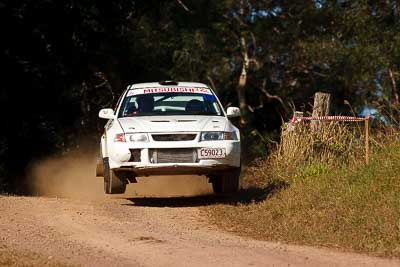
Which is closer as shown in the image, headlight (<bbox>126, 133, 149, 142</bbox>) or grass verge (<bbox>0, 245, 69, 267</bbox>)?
grass verge (<bbox>0, 245, 69, 267</bbox>)

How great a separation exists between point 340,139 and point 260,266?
6813 mm

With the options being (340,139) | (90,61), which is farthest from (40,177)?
(340,139)

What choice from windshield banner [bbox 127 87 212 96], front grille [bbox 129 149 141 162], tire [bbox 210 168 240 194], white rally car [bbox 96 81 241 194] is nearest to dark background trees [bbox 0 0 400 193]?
windshield banner [bbox 127 87 212 96]

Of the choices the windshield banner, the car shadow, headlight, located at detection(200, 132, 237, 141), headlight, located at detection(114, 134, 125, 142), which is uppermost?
the windshield banner

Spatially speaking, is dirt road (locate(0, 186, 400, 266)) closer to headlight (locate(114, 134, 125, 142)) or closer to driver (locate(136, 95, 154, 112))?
headlight (locate(114, 134, 125, 142))

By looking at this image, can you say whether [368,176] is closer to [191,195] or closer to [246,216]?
[246,216]

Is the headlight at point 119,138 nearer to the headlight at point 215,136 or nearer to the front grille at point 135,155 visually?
the front grille at point 135,155

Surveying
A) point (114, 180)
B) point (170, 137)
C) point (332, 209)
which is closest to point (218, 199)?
point (114, 180)

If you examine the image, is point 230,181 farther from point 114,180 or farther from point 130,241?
point 130,241

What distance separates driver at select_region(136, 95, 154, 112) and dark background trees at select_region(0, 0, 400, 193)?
4492mm

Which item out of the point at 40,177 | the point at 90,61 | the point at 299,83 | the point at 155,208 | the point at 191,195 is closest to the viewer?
the point at 155,208

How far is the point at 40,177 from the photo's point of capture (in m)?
20.2

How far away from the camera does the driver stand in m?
12.9

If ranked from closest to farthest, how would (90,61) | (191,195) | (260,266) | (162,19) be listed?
(260,266) < (191,195) < (90,61) < (162,19)
